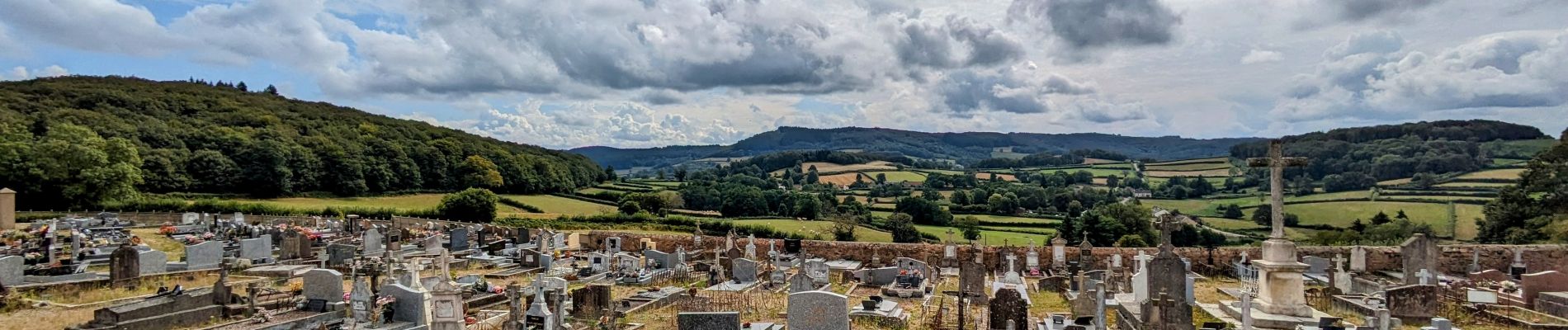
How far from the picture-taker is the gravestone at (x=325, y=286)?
11554 mm

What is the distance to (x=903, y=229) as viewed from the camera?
126ft

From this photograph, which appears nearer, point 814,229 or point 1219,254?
point 1219,254

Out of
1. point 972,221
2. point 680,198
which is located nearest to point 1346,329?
point 972,221

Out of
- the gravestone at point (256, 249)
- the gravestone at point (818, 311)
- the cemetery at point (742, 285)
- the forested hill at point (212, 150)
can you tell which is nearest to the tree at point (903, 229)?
the cemetery at point (742, 285)

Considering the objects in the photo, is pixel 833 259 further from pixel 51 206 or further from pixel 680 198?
pixel 680 198

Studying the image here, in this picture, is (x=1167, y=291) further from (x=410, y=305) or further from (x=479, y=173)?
(x=479, y=173)

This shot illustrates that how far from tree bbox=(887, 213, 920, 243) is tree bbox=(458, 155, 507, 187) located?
96.7 ft

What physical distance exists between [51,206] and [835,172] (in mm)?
65788

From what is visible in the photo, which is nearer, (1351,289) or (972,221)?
(1351,289)

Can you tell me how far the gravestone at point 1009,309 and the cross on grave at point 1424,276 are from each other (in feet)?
30.5

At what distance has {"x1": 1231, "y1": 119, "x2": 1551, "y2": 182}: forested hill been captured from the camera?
5428 cm

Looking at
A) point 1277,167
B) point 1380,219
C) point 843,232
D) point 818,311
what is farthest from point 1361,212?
point 818,311

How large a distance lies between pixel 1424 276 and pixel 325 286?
17822mm

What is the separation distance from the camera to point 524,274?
17594mm
